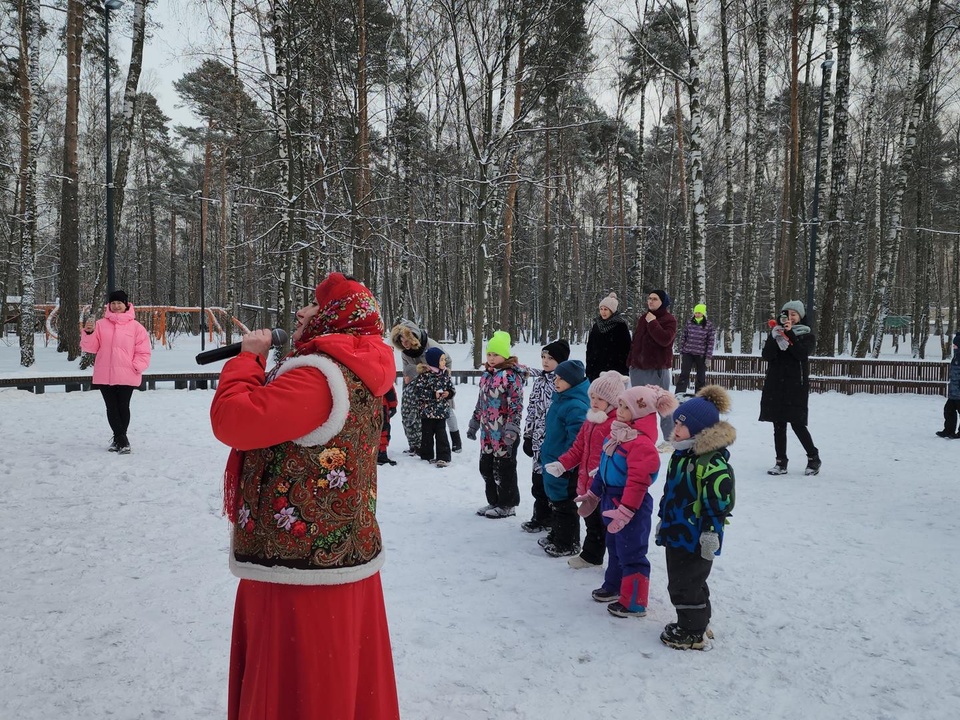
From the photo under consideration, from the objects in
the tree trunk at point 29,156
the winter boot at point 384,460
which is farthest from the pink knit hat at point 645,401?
the tree trunk at point 29,156

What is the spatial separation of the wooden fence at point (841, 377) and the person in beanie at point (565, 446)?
30.9 ft

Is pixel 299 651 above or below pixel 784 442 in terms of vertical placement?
Result: above

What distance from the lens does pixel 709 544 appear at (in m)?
3.26

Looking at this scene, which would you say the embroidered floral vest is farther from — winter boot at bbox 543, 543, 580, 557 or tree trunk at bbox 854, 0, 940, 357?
tree trunk at bbox 854, 0, 940, 357

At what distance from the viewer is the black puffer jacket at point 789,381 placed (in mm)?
7188

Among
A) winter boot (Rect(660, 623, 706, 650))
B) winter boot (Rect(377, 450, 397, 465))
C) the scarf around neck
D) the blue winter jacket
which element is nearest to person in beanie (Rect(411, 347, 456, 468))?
winter boot (Rect(377, 450, 397, 465))

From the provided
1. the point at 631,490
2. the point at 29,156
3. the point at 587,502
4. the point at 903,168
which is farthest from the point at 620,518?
the point at 29,156

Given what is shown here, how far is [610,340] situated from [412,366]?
2437mm

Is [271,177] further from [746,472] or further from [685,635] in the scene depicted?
[685,635]

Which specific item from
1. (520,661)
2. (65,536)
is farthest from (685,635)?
(65,536)

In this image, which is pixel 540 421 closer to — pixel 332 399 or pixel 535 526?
pixel 535 526

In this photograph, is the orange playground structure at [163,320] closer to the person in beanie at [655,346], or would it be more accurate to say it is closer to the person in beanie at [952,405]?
the person in beanie at [655,346]

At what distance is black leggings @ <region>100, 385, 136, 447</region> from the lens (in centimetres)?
742

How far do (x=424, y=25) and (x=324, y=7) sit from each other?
16.4 ft
